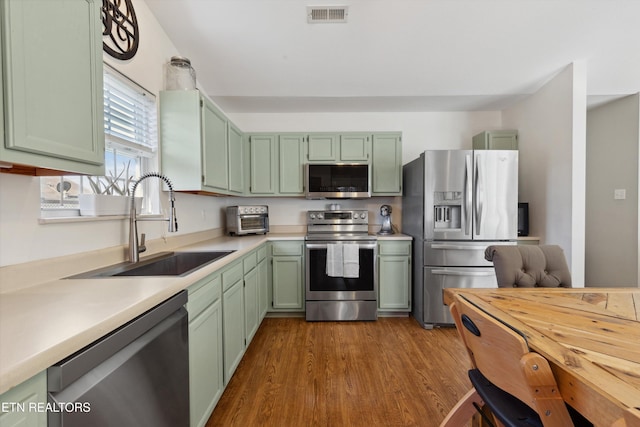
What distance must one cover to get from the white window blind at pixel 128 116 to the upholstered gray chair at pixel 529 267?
229 cm

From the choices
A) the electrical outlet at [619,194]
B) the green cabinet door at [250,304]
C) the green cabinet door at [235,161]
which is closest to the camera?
the green cabinet door at [250,304]

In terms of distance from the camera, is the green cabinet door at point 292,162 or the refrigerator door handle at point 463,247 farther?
the green cabinet door at point 292,162

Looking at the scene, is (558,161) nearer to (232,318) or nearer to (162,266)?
(232,318)

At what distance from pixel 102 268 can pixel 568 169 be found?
3.75 metres

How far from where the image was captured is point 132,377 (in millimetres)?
847

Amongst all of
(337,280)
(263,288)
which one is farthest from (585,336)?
(263,288)

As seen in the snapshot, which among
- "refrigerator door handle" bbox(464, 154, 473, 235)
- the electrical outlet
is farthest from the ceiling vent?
the electrical outlet

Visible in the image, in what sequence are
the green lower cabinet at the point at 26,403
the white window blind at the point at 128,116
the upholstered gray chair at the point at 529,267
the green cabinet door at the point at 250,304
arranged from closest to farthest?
the green lower cabinet at the point at 26,403
the upholstered gray chair at the point at 529,267
the white window blind at the point at 128,116
the green cabinet door at the point at 250,304

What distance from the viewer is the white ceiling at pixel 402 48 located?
6.07 feet

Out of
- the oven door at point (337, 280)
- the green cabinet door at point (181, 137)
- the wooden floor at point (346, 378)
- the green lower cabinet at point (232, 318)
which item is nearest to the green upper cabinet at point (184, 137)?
the green cabinet door at point (181, 137)

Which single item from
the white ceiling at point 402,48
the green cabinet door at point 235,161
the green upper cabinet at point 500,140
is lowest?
the green cabinet door at point 235,161

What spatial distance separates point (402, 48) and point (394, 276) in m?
2.22

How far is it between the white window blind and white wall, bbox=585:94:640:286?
4881 millimetres

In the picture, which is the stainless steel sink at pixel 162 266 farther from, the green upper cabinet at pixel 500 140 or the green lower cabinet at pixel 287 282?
the green upper cabinet at pixel 500 140
